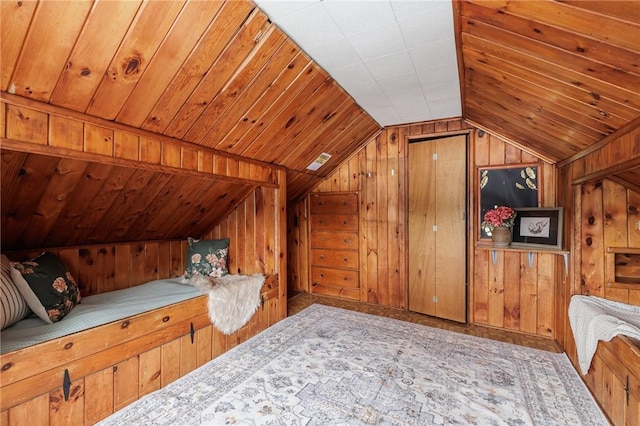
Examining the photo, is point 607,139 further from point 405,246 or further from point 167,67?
point 167,67

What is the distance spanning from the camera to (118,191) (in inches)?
84.7

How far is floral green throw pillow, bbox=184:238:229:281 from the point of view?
2980 mm

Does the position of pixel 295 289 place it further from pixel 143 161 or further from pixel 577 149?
pixel 577 149

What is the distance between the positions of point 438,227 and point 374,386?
2008 millimetres

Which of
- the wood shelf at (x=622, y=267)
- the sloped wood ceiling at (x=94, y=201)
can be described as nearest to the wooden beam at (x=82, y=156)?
the sloped wood ceiling at (x=94, y=201)

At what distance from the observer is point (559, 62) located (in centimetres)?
131

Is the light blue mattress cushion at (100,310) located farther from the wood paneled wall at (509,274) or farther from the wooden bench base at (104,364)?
the wood paneled wall at (509,274)

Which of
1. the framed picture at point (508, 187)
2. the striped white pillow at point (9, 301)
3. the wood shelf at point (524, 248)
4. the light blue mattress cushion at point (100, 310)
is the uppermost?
the framed picture at point (508, 187)

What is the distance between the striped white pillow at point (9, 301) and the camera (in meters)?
1.61

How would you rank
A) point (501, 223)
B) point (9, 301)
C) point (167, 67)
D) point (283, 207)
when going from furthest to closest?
point (283, 207) → point (501, 223) → point (9, 301) → point (167, 67)

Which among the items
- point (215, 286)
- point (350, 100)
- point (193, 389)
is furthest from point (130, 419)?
point (350, 100)

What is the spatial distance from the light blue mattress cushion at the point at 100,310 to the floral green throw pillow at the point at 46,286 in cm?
6

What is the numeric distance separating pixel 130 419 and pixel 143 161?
154 cm

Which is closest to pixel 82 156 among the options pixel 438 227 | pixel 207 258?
pixel 207 258
